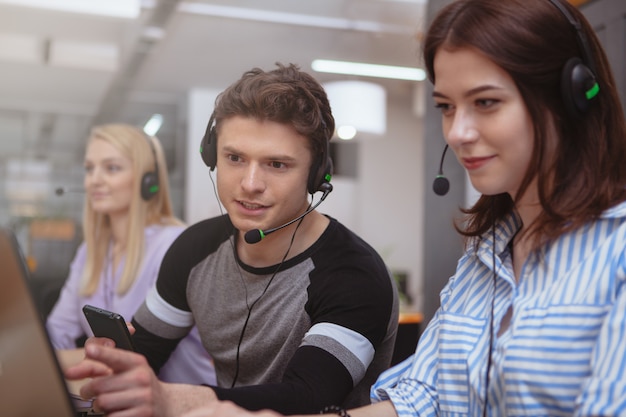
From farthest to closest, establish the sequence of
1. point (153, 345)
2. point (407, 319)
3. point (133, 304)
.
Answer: point (407, 319), point (133, 304), point (153, 345)

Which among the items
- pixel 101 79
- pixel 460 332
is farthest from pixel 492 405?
pixel 101 79

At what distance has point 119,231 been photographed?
1.44 meters

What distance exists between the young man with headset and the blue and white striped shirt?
0.36ft

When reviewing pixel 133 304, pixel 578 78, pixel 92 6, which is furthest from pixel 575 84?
pixel 92 6

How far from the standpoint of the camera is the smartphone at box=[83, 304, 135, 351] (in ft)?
2.67

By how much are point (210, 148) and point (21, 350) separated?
1.69ft

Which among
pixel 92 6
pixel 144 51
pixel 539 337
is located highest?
pixel 92 6

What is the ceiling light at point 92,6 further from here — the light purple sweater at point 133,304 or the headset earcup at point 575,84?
the headset earcup at point 575,84

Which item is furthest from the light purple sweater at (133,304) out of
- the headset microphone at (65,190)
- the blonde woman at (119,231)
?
the headset microphone at (65,190)

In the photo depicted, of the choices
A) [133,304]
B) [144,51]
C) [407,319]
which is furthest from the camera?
[144,51]

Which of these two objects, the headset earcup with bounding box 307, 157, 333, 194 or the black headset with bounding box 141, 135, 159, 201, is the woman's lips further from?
the black headset with bounding box 141, 135, 159, 201

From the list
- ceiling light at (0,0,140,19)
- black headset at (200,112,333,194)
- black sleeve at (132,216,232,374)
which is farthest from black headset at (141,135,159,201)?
ceiling light at (0,0,140,19)

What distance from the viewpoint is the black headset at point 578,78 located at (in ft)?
2.52

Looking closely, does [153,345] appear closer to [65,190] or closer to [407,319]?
[407,319]
